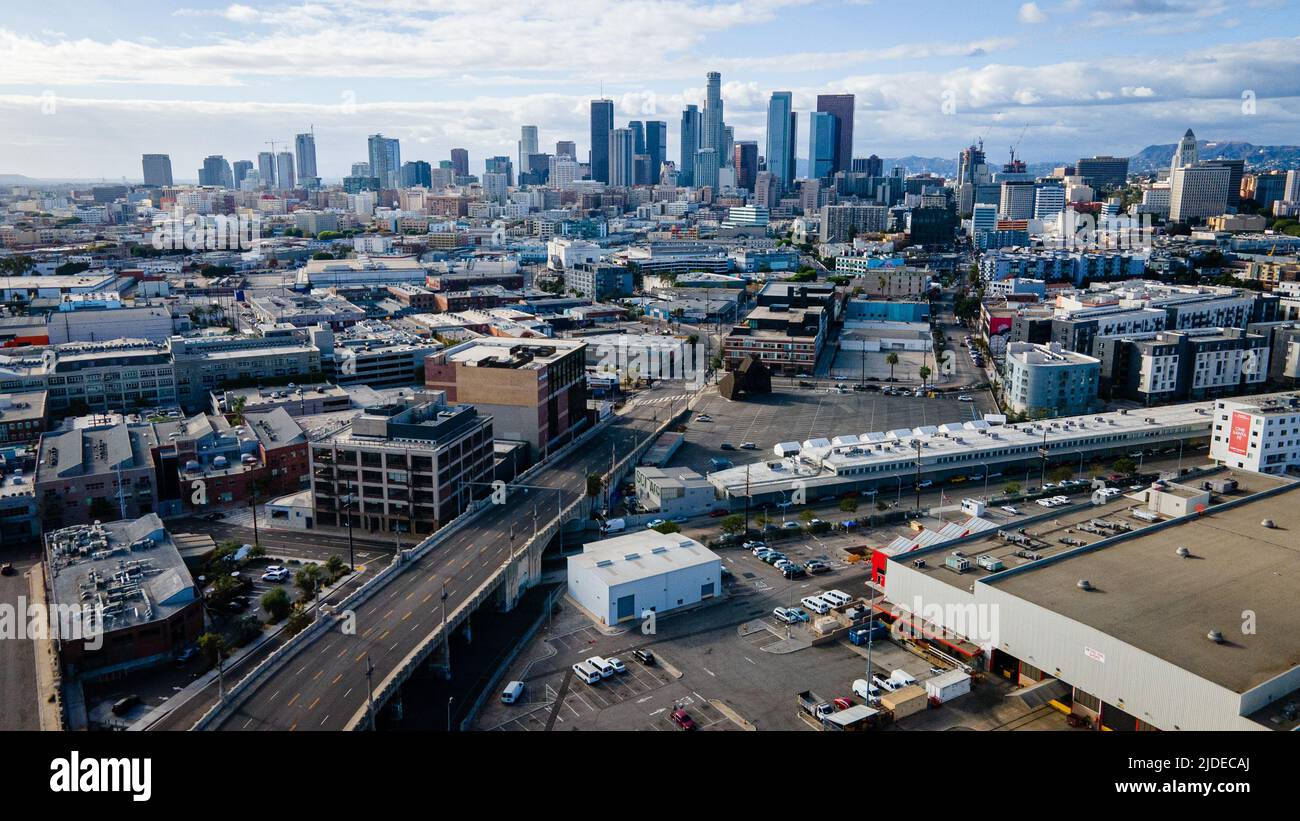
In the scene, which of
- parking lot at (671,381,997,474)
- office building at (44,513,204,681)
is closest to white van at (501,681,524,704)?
office building at (44,513,204,681)

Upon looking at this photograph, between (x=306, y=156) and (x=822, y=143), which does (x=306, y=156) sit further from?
(x=822, y=143)

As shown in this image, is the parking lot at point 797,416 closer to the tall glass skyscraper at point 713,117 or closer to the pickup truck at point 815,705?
the pickup truck at point 815,705

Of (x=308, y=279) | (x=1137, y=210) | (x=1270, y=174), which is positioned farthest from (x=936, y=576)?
(x=1270, y=174)

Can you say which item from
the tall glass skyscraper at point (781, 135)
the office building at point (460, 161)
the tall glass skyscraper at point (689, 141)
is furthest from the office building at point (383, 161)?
the tall glass skyscraper at point (781, 135)

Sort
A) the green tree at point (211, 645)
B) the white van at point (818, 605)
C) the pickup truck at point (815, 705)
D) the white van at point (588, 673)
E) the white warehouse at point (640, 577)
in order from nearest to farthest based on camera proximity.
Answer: the pickup truck at point (815, 705)
the white van at point (588, 673)
the green tree at point (211, 645)
the white warehouse at point (640, 577)
the white van at point (818, 605)

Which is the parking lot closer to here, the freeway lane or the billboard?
the freeway lane

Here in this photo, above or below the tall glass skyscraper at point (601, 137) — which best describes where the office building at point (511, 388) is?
below

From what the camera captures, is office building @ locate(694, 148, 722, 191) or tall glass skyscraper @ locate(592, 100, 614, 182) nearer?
office building @ locate(694, 148, 722, 191)
